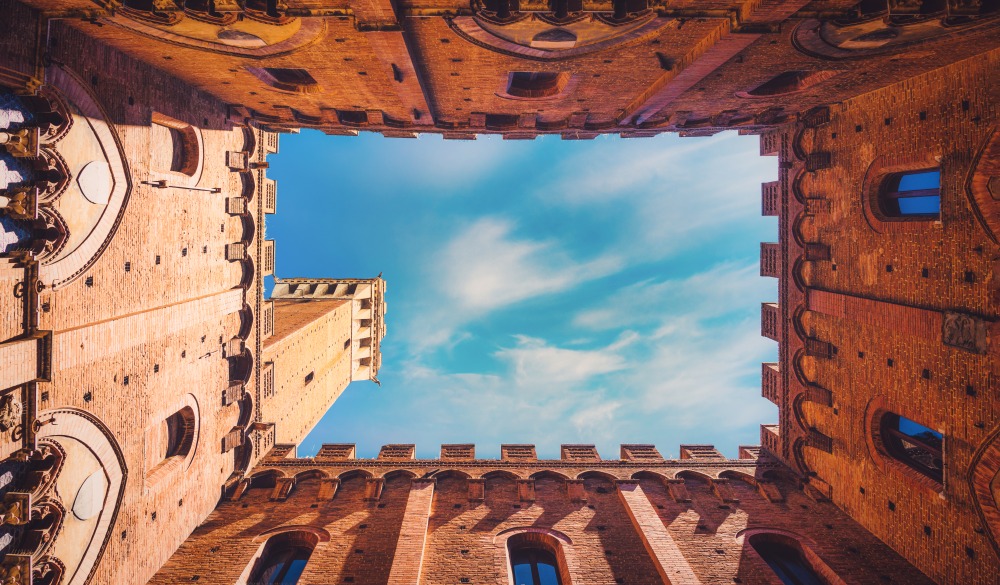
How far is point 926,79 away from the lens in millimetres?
11117

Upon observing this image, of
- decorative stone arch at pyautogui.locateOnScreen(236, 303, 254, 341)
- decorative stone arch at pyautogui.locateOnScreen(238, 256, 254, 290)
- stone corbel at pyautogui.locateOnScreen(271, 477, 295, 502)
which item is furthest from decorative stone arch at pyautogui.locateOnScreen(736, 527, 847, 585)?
decorative stone arch at pyautogui.locateOnScreen(238, 256, 254, 290)

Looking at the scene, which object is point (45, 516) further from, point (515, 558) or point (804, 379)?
point (804, 379)

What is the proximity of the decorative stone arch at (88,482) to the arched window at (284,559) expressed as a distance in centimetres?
408

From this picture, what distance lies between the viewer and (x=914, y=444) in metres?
12.0

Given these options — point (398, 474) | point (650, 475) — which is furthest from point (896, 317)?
point (398, 474)

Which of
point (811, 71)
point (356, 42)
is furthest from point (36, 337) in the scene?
point (811, 71)

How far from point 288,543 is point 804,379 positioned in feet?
58.4

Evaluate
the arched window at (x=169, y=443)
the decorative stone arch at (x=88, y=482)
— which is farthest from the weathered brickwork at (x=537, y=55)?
the arched window at (x=169, y=443)

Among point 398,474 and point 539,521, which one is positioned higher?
point 398,474

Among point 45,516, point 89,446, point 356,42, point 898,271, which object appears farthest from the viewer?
point 898,271

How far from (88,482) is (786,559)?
1833cm

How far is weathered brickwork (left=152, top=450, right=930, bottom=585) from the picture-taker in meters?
12.3

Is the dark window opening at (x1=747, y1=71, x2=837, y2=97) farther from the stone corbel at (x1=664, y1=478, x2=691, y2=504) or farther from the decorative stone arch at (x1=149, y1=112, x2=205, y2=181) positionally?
the decorative stone arch at (x1=149, y1=112, x2=205, y2=181)

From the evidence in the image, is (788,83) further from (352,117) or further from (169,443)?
(169,443)
